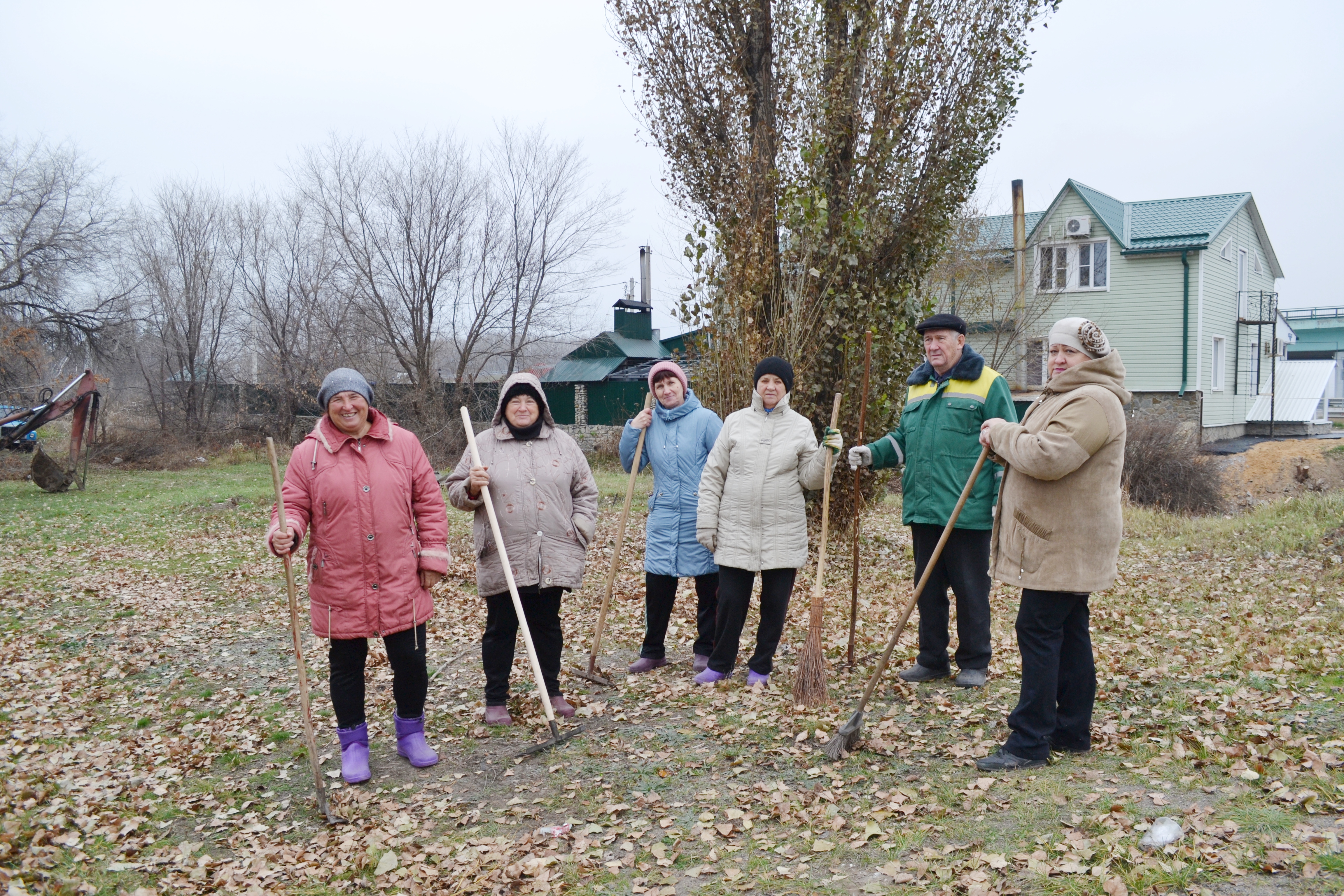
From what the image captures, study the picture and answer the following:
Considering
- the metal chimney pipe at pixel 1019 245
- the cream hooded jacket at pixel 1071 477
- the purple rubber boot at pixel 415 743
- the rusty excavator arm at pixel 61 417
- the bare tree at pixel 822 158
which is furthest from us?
the metal chimney pipe at pixel 1019 245

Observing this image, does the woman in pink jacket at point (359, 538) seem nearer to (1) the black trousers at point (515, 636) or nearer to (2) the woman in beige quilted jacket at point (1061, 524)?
(1) the black trousers at point (515, 636)

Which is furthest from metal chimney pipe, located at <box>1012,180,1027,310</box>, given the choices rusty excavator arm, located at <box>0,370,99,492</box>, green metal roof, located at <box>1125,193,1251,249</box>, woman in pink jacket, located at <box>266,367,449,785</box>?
rusty excavator arm, located at <box>0,370,99,492</box>

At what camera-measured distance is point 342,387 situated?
168 inches

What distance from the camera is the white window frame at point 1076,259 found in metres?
23.5

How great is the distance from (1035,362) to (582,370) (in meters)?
14.1

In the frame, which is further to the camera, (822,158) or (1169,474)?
(1169,474)

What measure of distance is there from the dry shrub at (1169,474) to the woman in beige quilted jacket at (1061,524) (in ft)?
42.0

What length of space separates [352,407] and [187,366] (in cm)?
3140

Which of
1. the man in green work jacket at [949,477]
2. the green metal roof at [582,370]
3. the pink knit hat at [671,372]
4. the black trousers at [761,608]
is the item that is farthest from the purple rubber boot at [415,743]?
the green metal roof at [582,370]

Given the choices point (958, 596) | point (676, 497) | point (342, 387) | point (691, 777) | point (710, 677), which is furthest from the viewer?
point (676, 497)

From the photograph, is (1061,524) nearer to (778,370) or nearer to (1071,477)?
(1071,477)

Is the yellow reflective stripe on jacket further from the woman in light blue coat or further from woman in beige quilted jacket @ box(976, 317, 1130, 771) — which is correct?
the woman in light blue coat

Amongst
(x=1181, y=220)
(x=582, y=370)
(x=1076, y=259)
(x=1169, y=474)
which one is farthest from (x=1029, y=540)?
(x=582, y=370)

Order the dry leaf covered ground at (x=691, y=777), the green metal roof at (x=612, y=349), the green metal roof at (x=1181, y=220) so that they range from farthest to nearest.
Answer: the green metal roof at (x=612, y=349) < the green metal roof at (x=1181, y=220) < the dry leaf covered ground at (x=691, y=777)
